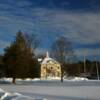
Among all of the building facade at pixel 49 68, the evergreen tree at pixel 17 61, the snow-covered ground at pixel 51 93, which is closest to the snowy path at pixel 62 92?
the snow-covered ground at pixel 51 93

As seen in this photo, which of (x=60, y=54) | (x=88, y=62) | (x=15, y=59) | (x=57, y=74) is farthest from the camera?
(x=88, y=62)

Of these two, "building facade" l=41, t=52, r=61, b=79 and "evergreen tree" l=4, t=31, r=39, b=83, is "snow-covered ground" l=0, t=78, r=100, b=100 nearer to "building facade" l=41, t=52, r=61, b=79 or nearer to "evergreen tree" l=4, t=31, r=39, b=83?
"evergreen tree" l=4, t=31, r=39, b=83

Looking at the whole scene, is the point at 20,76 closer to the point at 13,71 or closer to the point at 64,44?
the point at 13,71

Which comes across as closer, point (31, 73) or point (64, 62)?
point (31, 73)

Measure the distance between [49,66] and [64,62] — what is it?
4821 centimetres

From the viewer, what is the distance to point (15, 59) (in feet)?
202

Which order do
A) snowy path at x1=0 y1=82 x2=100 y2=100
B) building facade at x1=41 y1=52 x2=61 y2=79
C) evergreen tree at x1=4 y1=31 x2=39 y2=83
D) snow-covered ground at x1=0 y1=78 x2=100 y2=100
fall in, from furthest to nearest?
building facade at x1=41 y1=52 x2=61 y2=79 < evergreen tree at x1=4 y1=31 x2=39 y2=83 < snowy path at x1=0 y1=82 x2=100 y2=100 < snow-covered ground at x1=0 y1=78 x2=100 y2=100

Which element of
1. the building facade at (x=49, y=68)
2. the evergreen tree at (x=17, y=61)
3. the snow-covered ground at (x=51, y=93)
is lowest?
the snow-covered ground at (x=51, y=93)

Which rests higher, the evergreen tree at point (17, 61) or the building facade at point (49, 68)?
the building facade at point (49, 68)

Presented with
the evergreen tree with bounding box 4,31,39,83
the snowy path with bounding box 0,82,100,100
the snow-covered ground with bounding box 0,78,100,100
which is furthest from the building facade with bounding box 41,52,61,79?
the snowy path with bounding box 0,82,100,100

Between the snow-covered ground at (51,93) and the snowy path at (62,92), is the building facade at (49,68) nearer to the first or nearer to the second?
the snow-covered ground at (51,93)

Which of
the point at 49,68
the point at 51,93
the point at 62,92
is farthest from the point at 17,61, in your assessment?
the point at 49,68

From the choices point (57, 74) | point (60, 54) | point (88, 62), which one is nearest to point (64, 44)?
point (60, 54)

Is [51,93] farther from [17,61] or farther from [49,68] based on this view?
[49,68]
